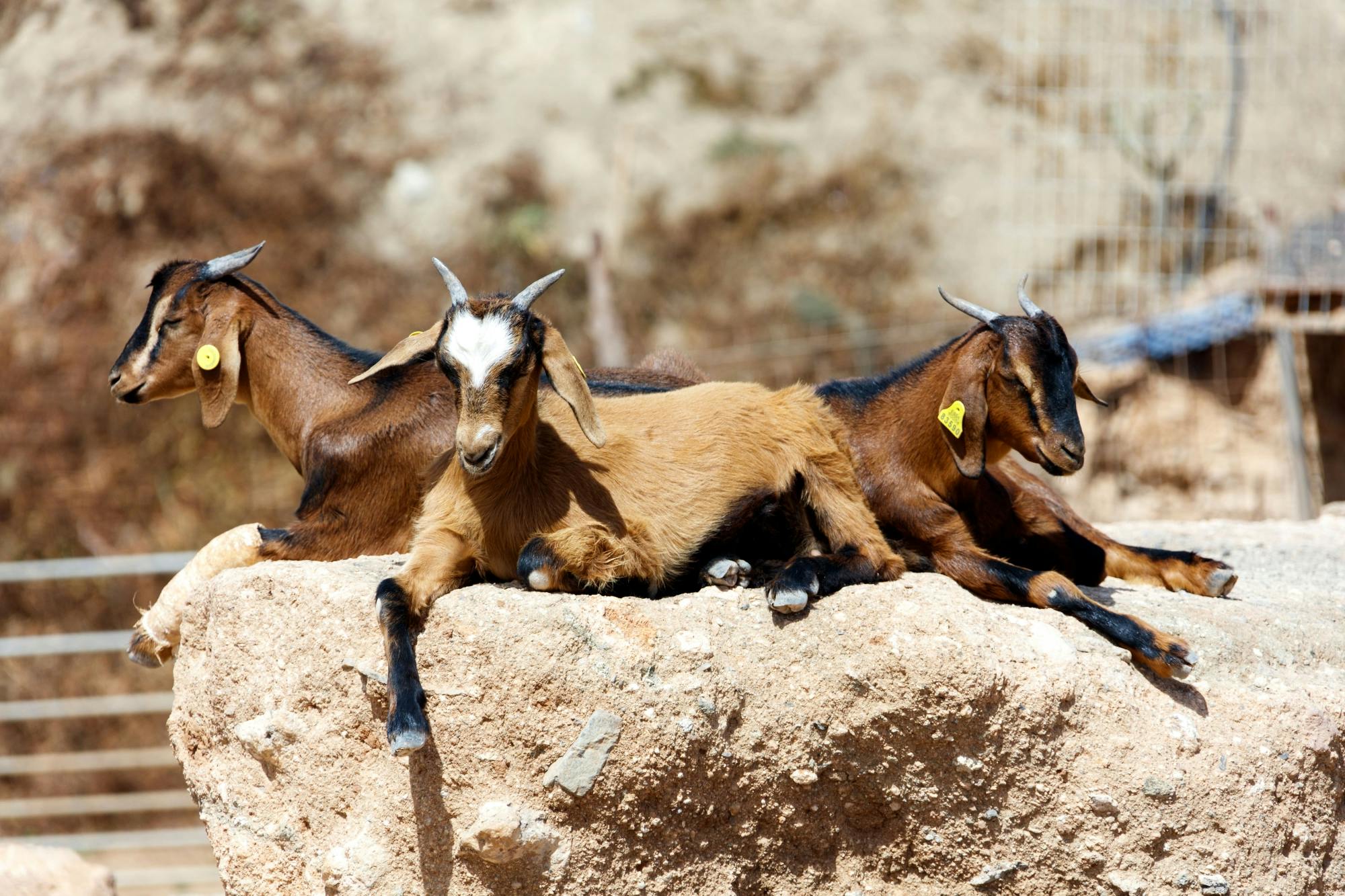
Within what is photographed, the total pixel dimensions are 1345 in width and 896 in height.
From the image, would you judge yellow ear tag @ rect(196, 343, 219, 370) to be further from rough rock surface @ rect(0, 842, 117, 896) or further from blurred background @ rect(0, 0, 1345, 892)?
blurred background @ rect(0, 0, 1345, 892)

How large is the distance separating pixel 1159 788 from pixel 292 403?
357cm

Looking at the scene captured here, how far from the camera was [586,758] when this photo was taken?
366 cm

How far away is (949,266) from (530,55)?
18.9 feet

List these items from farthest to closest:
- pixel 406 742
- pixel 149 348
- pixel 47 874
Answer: pixel 47 874
pixel 149 348
pixel 406 742

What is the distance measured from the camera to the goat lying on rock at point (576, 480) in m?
3.82

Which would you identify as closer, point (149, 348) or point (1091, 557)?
point (1091, 557)

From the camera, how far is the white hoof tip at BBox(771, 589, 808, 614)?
3.87m

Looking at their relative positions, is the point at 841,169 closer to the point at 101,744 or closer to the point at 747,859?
the point at 101,744

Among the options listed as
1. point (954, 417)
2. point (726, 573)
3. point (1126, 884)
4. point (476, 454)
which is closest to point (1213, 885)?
point (1126, 884)

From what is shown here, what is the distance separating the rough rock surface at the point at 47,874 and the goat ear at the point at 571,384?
132 inches

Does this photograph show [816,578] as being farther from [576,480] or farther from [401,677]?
[401,677]

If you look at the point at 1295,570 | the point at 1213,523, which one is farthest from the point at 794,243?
the point at 1295,570

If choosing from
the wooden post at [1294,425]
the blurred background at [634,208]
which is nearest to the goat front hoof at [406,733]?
the blurred background at [634,208]

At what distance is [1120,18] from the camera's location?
14.3m
